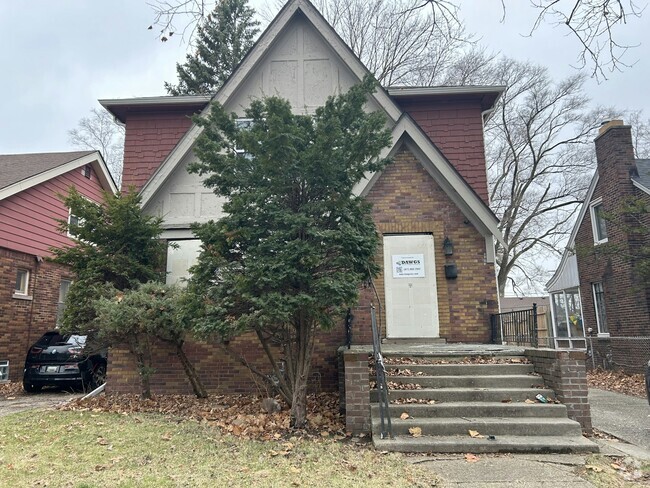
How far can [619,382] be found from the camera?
1135cm

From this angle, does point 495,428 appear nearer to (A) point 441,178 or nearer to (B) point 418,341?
(B) point 418,341

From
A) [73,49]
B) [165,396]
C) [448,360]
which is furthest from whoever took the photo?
[165,396]

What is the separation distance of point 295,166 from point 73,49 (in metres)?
2.65

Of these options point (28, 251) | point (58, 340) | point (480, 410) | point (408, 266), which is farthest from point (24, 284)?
point (480, 410)

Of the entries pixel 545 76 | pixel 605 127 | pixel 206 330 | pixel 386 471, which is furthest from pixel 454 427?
pixel 545 76

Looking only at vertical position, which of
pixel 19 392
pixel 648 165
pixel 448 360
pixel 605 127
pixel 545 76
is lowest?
pixel 19 392

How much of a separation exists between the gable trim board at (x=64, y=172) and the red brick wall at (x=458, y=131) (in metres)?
8.31

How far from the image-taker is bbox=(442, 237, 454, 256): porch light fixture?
29.0 ft

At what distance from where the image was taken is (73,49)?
4.18 m

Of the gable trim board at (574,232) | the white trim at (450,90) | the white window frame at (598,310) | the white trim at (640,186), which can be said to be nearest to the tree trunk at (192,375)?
the white trim at (450,90)

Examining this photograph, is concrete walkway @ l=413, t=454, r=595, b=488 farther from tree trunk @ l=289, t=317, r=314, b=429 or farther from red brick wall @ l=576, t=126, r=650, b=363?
red brick wall @ l=576, t=126, r=650, b=363

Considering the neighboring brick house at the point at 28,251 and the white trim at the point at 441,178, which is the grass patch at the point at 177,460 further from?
the neighboring brick house at the point at 28,251

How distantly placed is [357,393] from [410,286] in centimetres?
372

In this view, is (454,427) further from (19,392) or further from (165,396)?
(19,392)
